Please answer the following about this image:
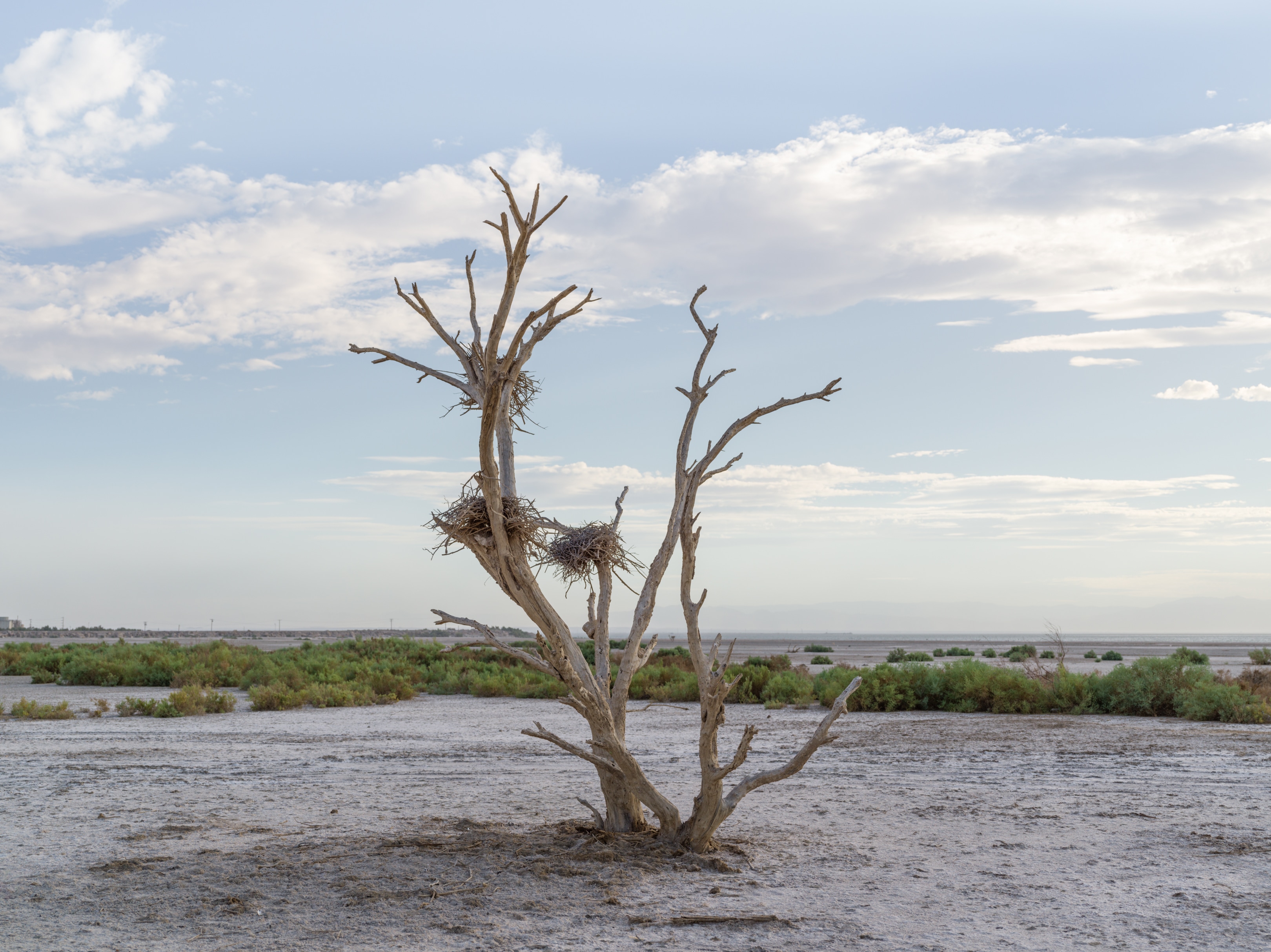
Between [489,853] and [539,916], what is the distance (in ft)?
5.27

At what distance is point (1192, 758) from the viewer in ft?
40.4

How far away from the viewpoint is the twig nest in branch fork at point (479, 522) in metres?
7.05

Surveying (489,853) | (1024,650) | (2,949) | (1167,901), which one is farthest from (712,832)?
(1024,650)

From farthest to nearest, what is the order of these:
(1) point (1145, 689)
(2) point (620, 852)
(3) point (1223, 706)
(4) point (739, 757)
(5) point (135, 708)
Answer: (5) point (135, 708) < (1) point (1145, 689) < (3) point (1223, 706) < (2) point (620, 852) < (4) point (739, 757)

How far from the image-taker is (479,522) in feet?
23.3

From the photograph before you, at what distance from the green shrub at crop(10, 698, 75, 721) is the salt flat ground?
484 centimetres

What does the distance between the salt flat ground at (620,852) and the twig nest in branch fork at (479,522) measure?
2.29 meters

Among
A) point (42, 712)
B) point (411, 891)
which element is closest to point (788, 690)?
point (42, 712)

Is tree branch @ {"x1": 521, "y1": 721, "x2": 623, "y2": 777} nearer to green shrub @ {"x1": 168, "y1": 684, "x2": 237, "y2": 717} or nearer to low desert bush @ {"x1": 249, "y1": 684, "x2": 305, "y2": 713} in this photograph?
green shrub @ {"x1": 168, "y1": 684, "x2": 237, "y2": 717}

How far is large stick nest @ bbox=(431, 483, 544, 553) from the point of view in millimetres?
7051

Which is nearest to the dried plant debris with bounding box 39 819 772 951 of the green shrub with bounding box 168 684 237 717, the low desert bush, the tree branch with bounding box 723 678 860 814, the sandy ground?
the tree branch with bounding box 723 678 860 814

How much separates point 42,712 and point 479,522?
629 inches

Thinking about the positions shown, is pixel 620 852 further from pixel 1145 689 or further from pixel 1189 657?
pixel 1189 657

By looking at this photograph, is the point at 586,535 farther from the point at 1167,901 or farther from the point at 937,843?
the point at 1167,901
